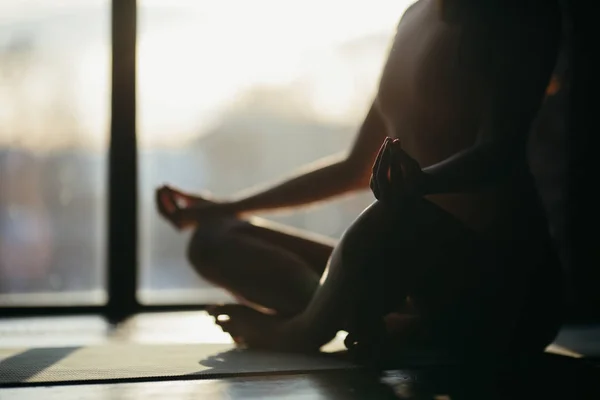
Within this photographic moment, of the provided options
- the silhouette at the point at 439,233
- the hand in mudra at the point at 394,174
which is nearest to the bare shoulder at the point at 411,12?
the silhouette at the point at 439,233

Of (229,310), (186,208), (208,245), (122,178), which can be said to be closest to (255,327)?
(229,310)

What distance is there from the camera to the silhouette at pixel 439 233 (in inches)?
48.1

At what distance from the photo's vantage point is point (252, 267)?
1502 millimetres

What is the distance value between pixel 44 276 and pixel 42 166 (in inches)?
12.5

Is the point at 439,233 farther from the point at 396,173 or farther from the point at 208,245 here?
the point at 208,245

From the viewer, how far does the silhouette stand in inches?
48.1

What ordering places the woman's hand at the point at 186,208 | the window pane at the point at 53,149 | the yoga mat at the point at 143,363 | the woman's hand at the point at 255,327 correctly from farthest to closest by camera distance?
the window pane at the point at 53,149
the woman's hand at the point at 186,208
the woman's hand at the point at 255,327
the yoga mat at the point at 143,363

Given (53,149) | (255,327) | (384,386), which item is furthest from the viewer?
(53,149)

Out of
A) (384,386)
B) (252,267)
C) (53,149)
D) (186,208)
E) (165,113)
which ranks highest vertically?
(165,113)

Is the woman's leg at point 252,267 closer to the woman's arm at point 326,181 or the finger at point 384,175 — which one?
the woman's arm at point 326,181

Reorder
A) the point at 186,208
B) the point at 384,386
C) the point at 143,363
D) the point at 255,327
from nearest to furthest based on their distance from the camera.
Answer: the point at 384,386 → the point at 143,363 → the point at 255,327 → the point at 186,208

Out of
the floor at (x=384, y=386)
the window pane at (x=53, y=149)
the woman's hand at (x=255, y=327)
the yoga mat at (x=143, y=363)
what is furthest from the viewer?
the window pane at (x=53, y=149)

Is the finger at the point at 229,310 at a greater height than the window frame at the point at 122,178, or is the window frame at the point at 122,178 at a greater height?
the window frame at the point at 122,178

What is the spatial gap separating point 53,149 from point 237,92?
55 cm
